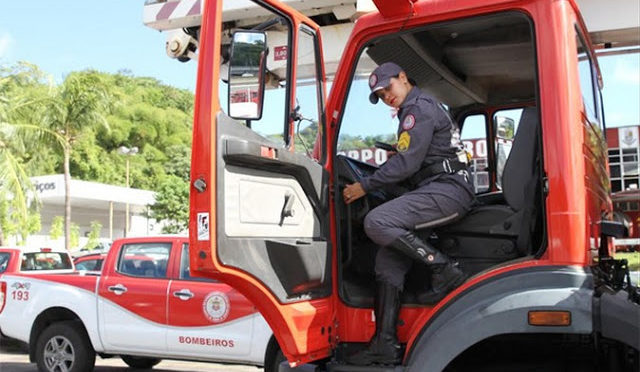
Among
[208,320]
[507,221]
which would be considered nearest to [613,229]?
[507,221]

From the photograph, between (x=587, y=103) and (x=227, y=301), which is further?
(x=227, y=301)

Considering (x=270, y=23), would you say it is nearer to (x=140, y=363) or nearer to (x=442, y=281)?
(x=442, y=281)

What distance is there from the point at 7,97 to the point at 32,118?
52.3 inches

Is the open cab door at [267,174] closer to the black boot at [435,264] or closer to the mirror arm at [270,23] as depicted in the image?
the mirror arm at [270,23]

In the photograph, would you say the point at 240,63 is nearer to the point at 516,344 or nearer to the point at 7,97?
the point at 516,344

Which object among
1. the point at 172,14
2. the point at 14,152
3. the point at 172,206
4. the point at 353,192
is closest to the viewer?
the point at 353,192

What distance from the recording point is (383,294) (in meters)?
3.36

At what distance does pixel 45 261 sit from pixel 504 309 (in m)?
9.94

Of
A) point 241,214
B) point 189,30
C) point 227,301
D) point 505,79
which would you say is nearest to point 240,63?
point 241,214

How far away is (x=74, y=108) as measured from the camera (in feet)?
79.3

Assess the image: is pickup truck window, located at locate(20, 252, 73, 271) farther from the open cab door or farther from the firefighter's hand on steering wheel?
the firefighter's hand on steering wheel

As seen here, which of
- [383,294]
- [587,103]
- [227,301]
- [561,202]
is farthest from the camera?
[227,301]

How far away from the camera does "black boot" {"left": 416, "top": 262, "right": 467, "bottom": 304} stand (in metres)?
3.29

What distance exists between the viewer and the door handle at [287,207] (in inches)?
129
